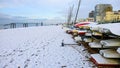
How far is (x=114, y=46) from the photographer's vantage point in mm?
7973

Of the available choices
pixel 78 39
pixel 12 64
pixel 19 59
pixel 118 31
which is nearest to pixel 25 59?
pixel 19 59

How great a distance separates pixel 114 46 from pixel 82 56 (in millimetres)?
2293

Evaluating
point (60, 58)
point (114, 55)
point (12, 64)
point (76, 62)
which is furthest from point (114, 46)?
point (12, 64)

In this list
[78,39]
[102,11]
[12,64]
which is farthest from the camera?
[102,11]

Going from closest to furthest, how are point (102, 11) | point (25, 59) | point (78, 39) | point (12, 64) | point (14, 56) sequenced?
point (12, 64)
point (25, 59)
point (14, 56)
point (78, 39)
point (102, 11)

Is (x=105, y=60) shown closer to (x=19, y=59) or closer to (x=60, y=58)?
(x=60, y=58)

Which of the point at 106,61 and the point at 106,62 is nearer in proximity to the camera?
the point at 106,62

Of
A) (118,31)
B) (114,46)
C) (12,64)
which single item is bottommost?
(12,64)

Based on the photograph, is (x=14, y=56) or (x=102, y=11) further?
(x=102, y=11)

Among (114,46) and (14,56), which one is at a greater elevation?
(114,46)

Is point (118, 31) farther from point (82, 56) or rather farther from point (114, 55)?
point (82, 56)

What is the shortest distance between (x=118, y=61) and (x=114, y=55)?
0.96 ft

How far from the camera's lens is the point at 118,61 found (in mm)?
7785

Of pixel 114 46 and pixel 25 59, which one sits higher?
pixel 114 46
